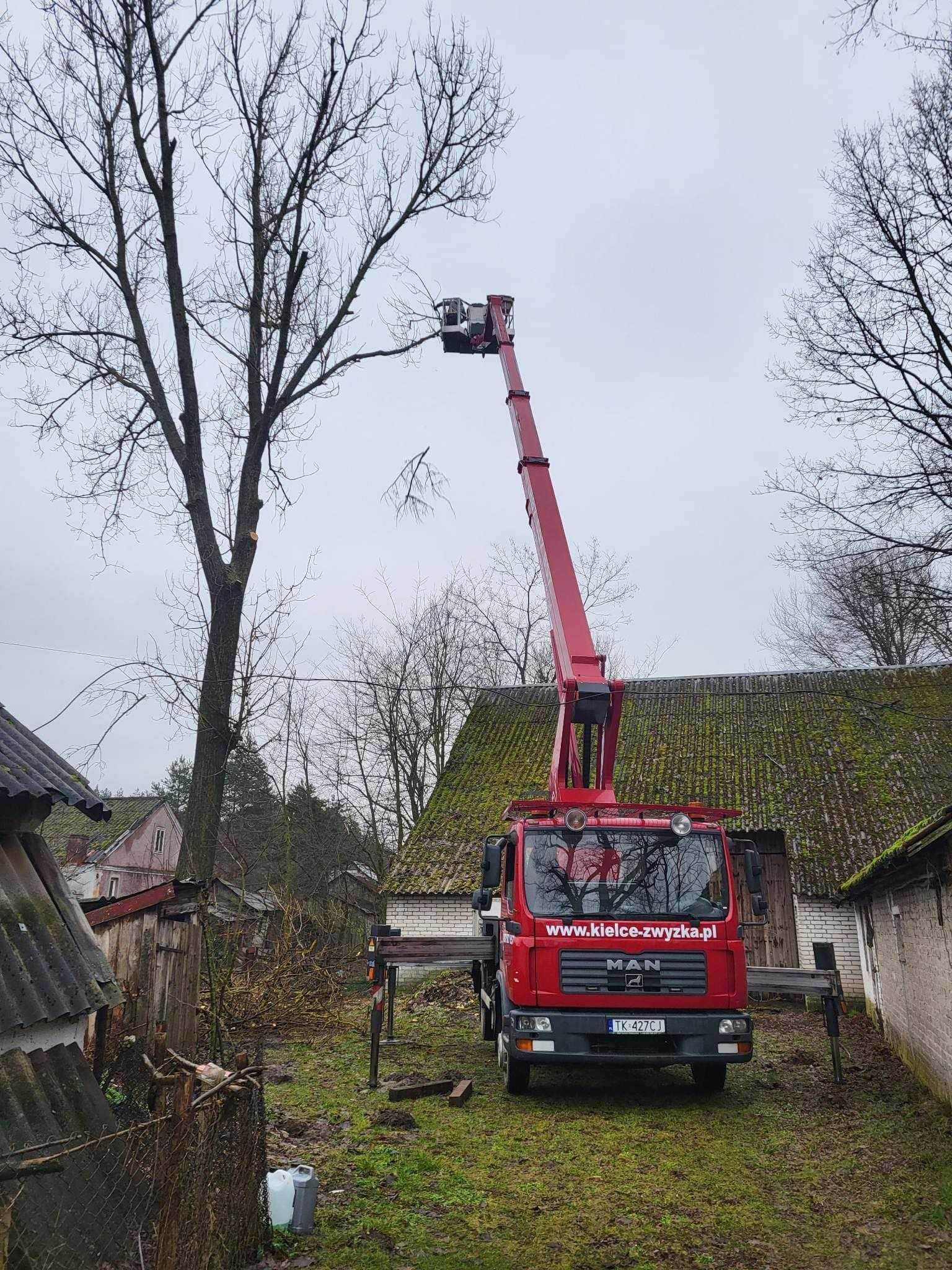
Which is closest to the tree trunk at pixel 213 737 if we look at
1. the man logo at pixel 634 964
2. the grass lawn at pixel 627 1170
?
the grass lawn at pixel 627 1170

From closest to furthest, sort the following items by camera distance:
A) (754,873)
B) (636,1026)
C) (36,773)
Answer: (36,773) → (636,1026) → (754,873)

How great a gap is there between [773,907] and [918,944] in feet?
27.9

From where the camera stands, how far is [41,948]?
5379 millimetres

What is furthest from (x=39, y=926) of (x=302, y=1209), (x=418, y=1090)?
(x=418, y=1090)

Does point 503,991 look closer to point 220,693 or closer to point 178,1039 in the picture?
point 178,1039

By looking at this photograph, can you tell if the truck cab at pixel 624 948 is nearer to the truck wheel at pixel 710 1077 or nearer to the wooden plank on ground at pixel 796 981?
the truck wheel at pixel 710 1077

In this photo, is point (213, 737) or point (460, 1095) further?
point (213, 737)

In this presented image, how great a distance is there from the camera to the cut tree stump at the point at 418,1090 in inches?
335

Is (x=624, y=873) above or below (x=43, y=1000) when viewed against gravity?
above

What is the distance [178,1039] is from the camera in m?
8.84

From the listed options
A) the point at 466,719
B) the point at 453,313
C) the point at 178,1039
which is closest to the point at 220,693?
the point at 178,1039

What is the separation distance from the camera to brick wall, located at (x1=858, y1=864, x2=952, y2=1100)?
7.46m

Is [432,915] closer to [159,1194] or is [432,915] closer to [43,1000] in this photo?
[43,1000]

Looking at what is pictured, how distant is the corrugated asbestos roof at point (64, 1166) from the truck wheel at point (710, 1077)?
18.9ft
